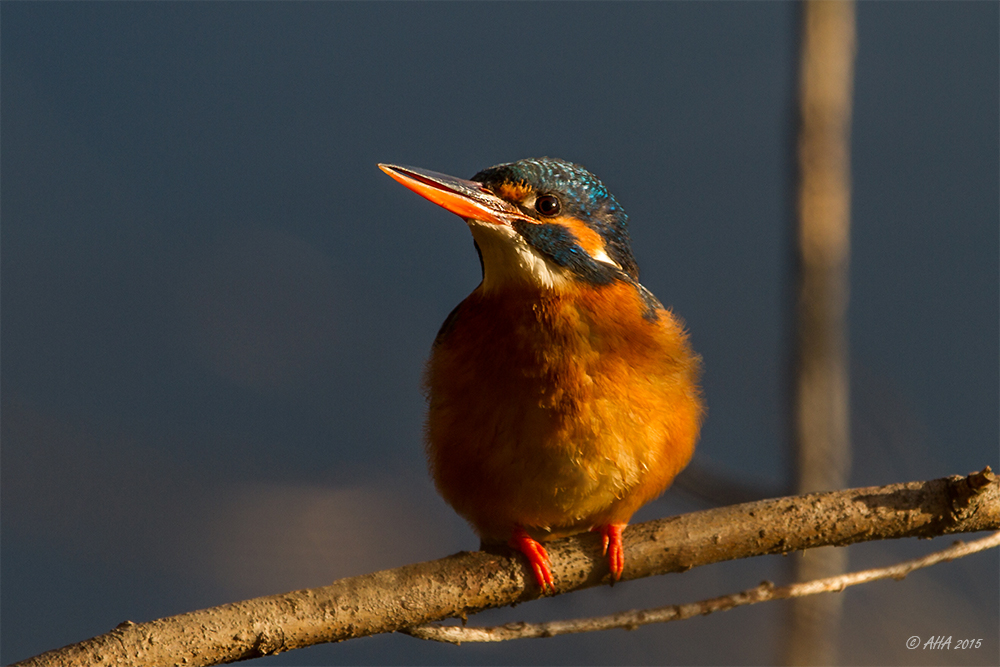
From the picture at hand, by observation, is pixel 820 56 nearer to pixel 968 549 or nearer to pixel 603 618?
pixel 968 549

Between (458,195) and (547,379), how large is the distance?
1.39 ft

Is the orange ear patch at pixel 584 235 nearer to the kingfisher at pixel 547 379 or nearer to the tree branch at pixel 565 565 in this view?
the kingfisher at pixel 547 379

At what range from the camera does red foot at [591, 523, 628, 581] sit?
182 cm

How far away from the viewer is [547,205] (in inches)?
74.4

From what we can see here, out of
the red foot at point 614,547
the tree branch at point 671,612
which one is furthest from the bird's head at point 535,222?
the tree branch at point 671,612

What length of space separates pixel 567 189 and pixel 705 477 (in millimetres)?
817

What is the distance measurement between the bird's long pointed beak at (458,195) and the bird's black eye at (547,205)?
5cm

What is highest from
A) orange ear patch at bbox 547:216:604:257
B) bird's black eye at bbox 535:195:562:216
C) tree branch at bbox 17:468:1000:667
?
bird's black eye at bbox 535:195:562:216

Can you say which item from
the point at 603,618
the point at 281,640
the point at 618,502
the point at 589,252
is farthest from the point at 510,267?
the point at 281,640

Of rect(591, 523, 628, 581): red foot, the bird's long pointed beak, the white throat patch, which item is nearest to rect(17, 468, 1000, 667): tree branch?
rect(591, 523, 628, 581): red foot

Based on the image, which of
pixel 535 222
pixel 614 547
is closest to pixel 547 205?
pixel 535 222

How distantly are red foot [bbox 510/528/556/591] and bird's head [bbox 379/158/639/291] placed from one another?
1.80 ft

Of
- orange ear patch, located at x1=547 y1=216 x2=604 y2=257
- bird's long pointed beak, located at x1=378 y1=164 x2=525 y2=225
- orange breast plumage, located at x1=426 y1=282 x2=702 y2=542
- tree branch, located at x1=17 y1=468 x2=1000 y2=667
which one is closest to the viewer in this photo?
tree branch, located at x1=17 y1=468 x2=1000 y2=667

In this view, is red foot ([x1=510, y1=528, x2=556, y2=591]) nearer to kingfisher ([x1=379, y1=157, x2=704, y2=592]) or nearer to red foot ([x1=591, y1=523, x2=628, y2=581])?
kingfisher ([x1=379, y1=157, x2=704, y2=592])
